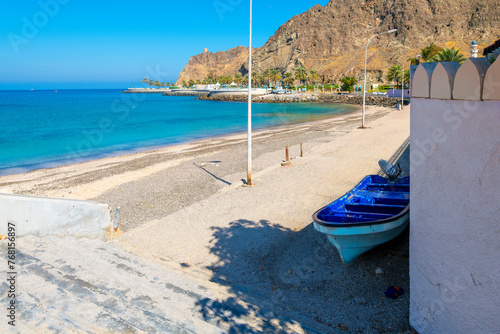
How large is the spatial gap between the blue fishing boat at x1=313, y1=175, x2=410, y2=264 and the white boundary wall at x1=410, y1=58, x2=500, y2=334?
59.1 inches

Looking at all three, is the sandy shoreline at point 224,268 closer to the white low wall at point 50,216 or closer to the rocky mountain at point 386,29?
the white low wall at point 50,216

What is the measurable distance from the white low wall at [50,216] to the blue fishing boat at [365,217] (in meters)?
5.28

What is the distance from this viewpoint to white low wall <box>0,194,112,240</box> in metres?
7.96

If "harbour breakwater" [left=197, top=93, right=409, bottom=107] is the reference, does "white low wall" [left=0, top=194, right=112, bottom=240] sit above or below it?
below

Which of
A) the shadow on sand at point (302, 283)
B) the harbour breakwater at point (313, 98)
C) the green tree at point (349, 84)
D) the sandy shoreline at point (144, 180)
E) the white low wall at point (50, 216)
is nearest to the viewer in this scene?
the shadow on sand at point (302, 283)

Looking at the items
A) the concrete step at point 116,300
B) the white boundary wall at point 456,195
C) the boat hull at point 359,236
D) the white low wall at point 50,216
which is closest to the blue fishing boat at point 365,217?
the boat hull at point 359,236

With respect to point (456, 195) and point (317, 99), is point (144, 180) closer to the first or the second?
point (456, 195)

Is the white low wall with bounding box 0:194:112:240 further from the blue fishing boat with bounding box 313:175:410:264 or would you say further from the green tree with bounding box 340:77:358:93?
the green tree with bounding box 340:77:358:93

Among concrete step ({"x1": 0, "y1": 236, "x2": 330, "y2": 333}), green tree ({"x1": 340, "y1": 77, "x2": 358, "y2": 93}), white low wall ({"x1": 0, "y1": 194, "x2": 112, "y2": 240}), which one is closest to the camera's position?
concrete step ({"x1": 0, "y1": 236, "x2": 330, "y2": 333})

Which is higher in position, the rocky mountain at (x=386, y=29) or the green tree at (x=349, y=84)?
the rocky mountain at (x=386, y=29)

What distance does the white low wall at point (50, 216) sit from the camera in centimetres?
796

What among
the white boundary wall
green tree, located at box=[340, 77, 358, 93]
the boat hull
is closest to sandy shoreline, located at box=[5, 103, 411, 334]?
the boat hull

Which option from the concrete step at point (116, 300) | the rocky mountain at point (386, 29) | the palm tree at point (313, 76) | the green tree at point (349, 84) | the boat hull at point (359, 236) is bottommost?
the concrete step at point (116, 300)

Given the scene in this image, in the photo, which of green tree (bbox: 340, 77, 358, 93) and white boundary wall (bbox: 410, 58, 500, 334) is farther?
green tree (bbox: 340, 77, 358, 93)
